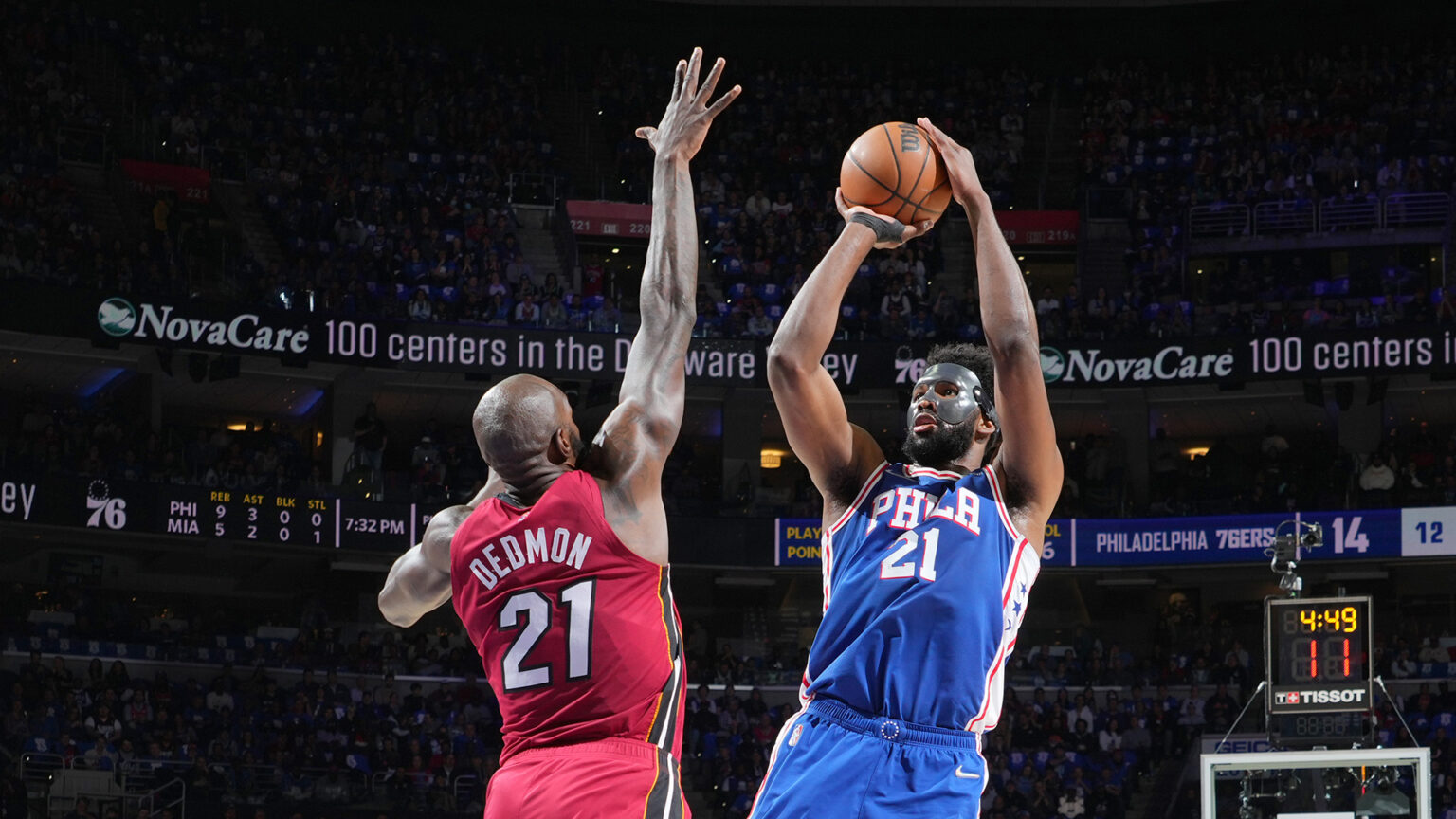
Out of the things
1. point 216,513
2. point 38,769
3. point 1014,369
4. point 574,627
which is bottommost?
point 38,769

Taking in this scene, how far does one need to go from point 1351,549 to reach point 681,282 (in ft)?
76.3

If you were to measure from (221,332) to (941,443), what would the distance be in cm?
2263

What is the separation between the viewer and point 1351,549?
84.6ft

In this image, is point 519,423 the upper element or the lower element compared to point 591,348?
lower

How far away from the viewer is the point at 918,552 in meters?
4.47

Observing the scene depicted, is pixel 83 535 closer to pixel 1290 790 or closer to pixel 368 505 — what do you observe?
pixel 368 505

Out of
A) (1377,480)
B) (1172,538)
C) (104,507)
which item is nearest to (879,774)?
(104,507)

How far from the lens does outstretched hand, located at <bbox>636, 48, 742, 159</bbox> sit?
496 centimetres

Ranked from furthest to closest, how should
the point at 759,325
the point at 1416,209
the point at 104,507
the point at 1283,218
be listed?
the point at 1283,218 < the point at 1416,209 < the point at 759,325 < the point at 104,507

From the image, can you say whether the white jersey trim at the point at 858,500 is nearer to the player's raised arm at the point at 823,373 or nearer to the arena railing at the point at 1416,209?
the player's raised arm at the point at 823,373

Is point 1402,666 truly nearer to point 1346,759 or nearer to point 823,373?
point 1346,759

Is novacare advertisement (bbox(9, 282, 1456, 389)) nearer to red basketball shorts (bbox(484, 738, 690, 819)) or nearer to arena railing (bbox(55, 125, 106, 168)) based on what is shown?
arena railing (bbox(55, 125, 106, 168))

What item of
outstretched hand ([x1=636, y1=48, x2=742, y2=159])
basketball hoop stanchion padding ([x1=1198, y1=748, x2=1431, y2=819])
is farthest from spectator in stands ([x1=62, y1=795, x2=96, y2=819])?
outstretched hand ([x1=636, y1=48, x2=742, y2=159])

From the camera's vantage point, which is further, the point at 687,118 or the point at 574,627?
the point at 687,118
